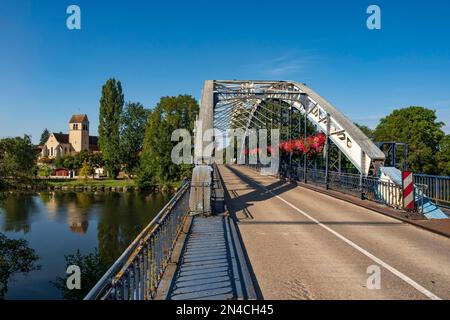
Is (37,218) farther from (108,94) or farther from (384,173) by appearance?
(108,94)

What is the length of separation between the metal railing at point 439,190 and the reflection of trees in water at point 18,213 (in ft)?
72.0

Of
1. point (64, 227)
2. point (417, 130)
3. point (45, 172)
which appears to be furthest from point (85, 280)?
point (45, 172)

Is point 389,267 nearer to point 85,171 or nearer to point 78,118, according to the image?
point 85,171

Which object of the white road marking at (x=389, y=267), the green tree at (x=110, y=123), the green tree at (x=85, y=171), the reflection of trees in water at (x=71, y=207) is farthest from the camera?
the green tree at (x=85, y=171)

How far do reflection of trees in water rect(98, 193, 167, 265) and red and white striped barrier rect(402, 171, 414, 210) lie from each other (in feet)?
55.5

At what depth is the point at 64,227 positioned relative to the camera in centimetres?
2988

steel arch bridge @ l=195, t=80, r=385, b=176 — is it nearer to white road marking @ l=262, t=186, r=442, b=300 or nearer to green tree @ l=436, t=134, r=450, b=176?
white road marking @ l=262, t=186, r=442, b=300

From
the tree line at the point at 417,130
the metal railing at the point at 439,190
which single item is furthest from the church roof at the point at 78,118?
the metal railing at the point at 439,190

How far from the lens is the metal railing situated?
10580 mm

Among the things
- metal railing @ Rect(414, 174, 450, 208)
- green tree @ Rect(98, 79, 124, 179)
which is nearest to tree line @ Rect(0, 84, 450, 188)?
green tree @ Rect(98, 79, 124, 179)

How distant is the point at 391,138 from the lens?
136 ft

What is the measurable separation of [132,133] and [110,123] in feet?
16.5

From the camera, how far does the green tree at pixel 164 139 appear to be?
177ft

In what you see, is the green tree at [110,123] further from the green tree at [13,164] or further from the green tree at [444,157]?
the green tree at [444,157]
